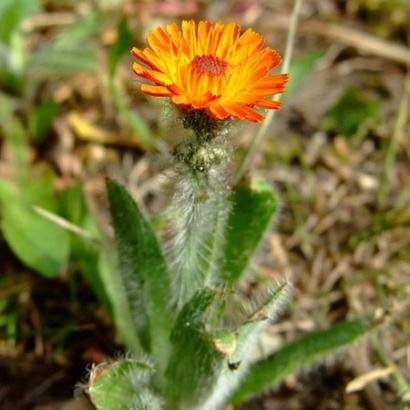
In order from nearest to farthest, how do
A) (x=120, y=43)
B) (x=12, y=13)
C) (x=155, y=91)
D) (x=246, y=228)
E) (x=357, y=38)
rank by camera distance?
(x=155, y=91) → (x=246, y=228) → (x=120, y=43) → (x=12, y=13) → (x=357, y=38)

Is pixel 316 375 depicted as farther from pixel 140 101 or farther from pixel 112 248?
pixel 140 101

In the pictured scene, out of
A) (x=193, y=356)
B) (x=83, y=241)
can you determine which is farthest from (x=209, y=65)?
(x=83, y=241)

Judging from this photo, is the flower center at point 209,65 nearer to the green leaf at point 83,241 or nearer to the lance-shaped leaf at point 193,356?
the lance-shaped leaf at point 193,356

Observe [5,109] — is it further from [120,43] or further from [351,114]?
[351,114]

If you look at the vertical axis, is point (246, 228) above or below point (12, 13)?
below

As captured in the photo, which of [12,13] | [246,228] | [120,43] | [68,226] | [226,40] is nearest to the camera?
[226,40]

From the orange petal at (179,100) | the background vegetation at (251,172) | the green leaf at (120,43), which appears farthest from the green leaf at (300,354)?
the green leaf at (120,43)

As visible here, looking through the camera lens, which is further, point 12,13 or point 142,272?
point 12,13
